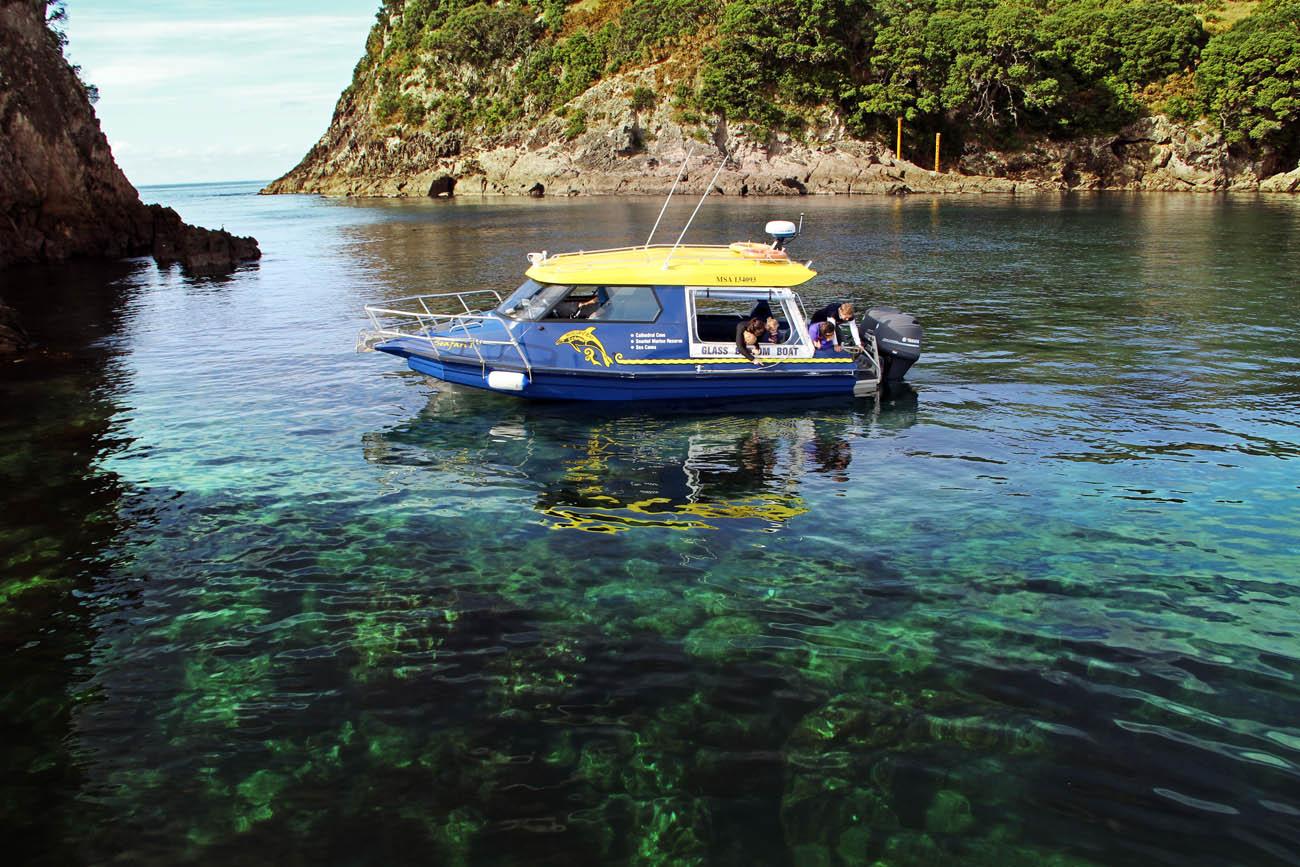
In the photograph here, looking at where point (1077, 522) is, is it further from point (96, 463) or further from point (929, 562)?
point (96, 463)

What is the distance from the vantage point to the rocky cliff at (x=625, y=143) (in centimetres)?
9244

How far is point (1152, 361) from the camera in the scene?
76.5ft

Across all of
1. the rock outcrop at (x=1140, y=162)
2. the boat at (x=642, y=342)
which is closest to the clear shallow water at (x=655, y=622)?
the boat at (x=642, y=342)

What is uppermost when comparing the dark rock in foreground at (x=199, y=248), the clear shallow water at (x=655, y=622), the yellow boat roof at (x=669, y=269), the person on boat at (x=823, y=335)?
the dark rock in foreground at (x=199, y=248)

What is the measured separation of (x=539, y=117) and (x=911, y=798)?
121 m

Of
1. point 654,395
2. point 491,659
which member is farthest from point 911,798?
point 654,395

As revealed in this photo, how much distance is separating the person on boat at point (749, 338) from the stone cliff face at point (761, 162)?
80.0m

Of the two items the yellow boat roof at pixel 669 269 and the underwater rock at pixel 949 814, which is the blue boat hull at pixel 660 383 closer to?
the yellow boat roof at pixel 669 269

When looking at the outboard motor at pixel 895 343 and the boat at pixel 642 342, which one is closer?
the boat at pixel 642 342

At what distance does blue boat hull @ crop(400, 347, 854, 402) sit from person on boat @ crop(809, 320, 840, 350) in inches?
26.1

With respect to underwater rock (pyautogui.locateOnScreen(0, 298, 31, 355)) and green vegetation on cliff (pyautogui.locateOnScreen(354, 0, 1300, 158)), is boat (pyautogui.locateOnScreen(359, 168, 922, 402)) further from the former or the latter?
green vegetation on cliff (pyautogui.locateOnScreen(354, 0, 1300, 158))

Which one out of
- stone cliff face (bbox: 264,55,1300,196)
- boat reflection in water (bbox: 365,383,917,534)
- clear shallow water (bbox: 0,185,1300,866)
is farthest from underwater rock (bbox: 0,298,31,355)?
stone cliff face (bbox: 264,55,1300,196)

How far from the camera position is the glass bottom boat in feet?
61.7

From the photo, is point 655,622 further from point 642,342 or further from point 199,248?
point 199,248
